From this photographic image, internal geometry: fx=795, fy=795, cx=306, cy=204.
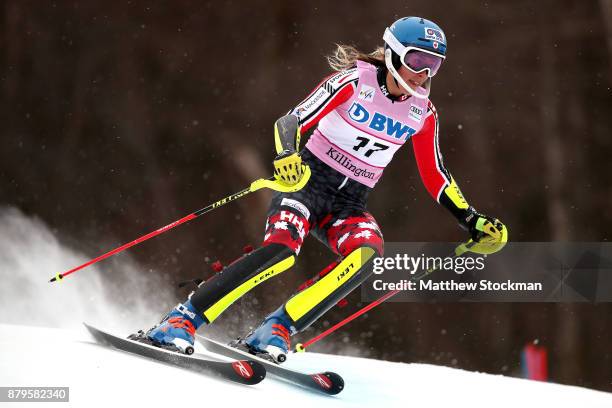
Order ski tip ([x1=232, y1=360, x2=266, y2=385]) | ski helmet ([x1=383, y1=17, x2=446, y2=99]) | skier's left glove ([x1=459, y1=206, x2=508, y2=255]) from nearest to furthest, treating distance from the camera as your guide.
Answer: ski tip ([x1=232, y1=360, x2=266, y2=385]), ski helmet ([x1=383, y1=17, x2=446, y2=99]), skier's left glove ([x1=459, y1=206, x2=508, y2=255])

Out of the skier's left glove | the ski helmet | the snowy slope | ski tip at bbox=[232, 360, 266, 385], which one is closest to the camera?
the snowy slope

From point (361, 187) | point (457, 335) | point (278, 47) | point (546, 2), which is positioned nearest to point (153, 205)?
point (278, 47)

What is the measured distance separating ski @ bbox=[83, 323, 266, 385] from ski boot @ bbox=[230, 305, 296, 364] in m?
0.17

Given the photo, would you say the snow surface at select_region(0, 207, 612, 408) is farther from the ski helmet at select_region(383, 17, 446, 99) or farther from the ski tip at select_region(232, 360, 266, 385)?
the ski helmet at select_region(383, 17, 446, 99)

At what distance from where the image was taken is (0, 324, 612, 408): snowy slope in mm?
2574

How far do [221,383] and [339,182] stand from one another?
1.08 m

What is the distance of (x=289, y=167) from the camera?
309 cm

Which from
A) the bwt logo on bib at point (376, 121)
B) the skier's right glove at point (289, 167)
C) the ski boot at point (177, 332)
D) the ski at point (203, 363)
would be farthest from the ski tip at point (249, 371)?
the bwt logo on bib at point (376, 121)

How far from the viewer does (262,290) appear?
6422mm

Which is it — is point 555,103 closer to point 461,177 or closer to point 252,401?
point 461,177

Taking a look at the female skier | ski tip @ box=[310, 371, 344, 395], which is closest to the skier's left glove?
the female skier

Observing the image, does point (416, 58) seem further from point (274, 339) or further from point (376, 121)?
point (274, 339)

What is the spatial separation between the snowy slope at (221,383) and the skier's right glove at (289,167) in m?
0.80

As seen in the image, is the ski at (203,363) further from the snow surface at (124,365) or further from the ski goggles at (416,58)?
the ski goggles at (416,58)
